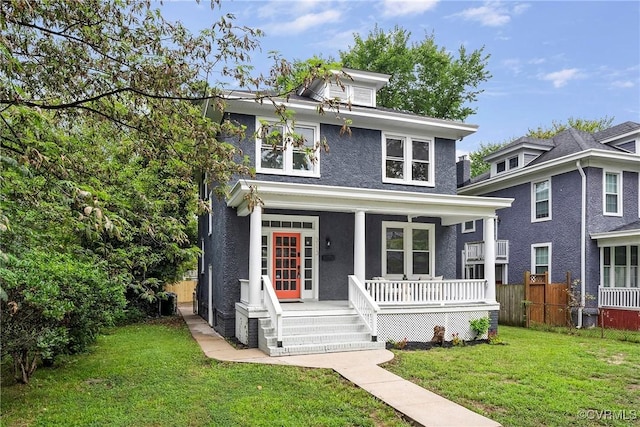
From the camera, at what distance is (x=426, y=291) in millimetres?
11492

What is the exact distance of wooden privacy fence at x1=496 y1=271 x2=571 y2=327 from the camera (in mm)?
14930

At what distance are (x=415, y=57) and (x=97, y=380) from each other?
81.9 ft

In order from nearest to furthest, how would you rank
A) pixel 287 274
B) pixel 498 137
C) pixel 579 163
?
pixel 287 274 < pixel 579 163 < pixel 498 137

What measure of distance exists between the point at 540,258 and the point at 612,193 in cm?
316

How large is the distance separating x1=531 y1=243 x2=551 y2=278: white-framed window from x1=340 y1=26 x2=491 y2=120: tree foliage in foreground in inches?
515

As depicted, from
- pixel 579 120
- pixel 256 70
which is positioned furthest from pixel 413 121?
pixel 579 120

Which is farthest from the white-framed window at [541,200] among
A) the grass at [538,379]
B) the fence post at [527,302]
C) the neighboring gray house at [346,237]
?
the grass at [538,379]

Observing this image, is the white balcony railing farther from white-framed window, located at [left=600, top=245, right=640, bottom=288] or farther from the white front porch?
the white front porch

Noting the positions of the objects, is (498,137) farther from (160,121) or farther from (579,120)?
(160,121)

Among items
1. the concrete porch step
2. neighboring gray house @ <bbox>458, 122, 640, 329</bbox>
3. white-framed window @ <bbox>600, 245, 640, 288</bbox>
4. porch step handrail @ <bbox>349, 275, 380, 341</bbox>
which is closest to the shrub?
the concrete porch step

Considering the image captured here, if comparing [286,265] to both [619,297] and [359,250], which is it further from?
[619,297]

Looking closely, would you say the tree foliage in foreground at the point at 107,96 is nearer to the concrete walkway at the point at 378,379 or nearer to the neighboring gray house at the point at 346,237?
A: the concrete walkway at the point at 378,379

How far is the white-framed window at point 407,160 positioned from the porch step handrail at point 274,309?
5.14m

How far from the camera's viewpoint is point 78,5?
4.20 metres
